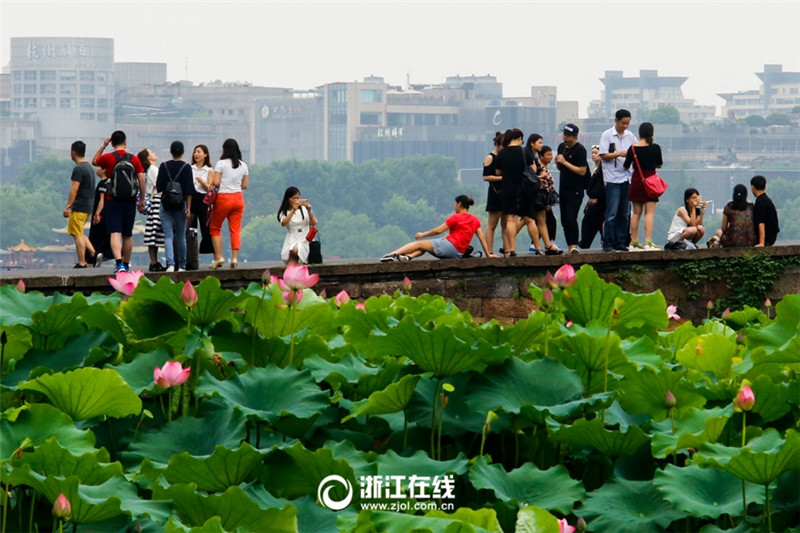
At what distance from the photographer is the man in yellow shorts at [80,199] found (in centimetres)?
1116

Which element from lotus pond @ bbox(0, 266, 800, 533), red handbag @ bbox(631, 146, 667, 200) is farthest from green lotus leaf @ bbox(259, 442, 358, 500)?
red handbag @ bbox(631, 146, 667, 200)

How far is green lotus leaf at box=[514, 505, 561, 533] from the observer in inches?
93.8

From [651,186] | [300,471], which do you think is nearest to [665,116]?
[651,186]

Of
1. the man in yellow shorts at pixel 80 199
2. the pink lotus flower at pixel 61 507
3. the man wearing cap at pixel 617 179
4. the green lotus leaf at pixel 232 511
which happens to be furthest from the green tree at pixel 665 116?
the pink lotus flower at pixel 61 507

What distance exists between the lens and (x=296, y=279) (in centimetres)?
337

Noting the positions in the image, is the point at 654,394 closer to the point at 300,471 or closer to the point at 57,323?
the point at 300,471

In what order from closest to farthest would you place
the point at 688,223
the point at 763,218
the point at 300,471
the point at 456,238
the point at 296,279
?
the point at 300,471
the point at 296,279
the point at 456,238
the point at 763,218
the point at 688,223

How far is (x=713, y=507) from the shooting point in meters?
2.74

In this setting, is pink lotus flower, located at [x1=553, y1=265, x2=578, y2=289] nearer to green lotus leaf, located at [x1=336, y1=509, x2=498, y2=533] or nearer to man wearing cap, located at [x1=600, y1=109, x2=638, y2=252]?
green lotus leaf, located at [x1=336, y1=509, x2=498, y2=533]

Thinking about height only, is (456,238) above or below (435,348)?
below

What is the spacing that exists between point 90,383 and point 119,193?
7.56 meters

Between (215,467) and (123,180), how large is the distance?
25.5 feet

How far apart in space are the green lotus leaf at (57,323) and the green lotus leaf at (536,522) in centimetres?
145

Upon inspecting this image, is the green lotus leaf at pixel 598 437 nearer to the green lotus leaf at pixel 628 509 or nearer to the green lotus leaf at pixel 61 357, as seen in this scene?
the green lotus leaf at pixel 628 509
